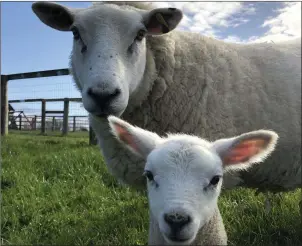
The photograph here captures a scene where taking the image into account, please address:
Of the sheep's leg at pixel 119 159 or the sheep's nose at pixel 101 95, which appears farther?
the sheep's leg at pixel 119 159

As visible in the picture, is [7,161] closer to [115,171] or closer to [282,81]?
[115,171]

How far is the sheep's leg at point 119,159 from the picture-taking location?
3299mm

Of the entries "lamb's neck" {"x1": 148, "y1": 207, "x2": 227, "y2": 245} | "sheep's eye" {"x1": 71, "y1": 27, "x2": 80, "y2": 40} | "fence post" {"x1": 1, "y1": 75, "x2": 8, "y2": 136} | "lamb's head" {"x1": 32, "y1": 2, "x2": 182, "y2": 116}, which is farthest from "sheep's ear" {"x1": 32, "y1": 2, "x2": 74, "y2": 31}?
"fence post" {"x1": 1, "y1": 75, "x2": 8, "y2": 136}

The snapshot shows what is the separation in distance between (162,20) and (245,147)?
51.0 inches

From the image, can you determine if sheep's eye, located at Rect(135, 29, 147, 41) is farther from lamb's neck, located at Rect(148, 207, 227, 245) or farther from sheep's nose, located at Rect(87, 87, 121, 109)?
lamb's neck, located at Rect(148, 207, 227, 245)

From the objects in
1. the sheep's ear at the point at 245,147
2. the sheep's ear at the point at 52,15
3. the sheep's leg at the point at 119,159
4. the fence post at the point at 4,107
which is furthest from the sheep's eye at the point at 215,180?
the fence post at the point at 4,107

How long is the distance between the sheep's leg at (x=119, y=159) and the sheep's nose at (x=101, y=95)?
472 mm

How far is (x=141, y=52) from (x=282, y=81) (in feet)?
4.16

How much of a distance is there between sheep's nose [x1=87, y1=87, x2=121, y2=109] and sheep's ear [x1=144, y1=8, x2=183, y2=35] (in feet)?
2.65

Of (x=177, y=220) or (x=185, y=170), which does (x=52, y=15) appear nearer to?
(x=185, y=170)

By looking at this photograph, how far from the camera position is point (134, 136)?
267 centimetres

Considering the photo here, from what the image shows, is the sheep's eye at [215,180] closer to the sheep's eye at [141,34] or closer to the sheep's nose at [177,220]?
the sheep's nose at [177,220]

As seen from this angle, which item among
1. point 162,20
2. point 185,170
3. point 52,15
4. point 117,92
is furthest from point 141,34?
point 185,170

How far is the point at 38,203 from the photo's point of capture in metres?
4.16
